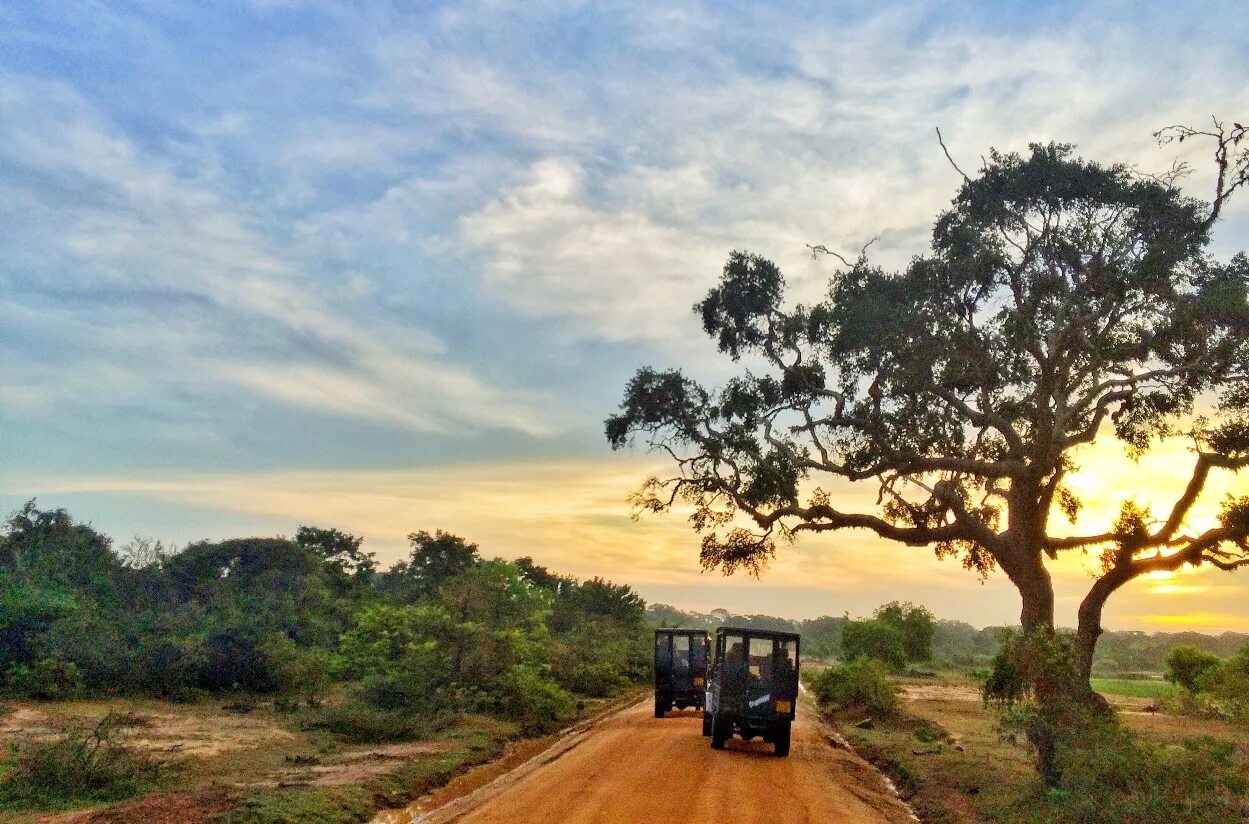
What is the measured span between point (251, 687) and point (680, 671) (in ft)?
48.1

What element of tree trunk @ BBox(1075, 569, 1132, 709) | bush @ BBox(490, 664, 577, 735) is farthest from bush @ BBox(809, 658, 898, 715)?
tree trunk @ BBox(1075, 569, 1132, 709)

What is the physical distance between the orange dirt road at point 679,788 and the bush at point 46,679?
14598 mm

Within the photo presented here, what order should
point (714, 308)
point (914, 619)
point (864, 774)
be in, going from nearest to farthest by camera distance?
point (864, 774)
point (714, 308)
point (914, 619)

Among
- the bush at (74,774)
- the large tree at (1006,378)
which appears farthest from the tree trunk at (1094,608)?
the bush at (74,774)

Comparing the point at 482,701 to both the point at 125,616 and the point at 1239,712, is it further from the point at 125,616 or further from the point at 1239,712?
the point at 1239,712

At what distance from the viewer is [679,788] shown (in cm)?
1517

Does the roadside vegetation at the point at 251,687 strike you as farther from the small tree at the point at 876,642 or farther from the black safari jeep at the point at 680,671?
the small tree at the point at 876,642

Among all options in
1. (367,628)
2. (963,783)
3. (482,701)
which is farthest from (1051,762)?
(367,628)

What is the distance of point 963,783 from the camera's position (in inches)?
687

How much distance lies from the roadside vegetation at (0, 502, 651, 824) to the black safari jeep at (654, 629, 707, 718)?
12.6 feet

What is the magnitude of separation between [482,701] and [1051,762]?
18.0 m

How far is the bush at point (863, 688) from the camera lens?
3325 centimetres

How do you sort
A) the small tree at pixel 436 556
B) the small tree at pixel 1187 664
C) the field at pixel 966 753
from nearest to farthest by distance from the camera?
1. the field at pixel 966 753
2. the small tree at pixel 1187 664
3. the small tree at pixel 436 556

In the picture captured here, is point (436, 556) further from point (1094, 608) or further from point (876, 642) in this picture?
point (1094, 608)
